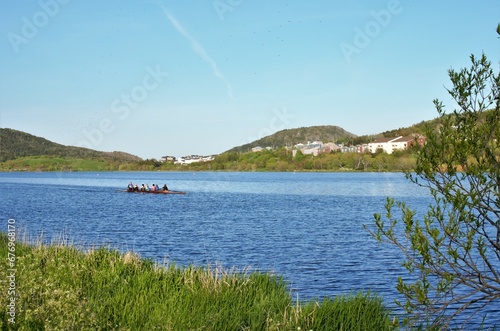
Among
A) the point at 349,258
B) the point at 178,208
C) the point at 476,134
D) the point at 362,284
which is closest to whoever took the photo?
the point at 476,134

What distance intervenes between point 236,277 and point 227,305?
2.55 meters

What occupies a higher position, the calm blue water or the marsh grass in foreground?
the marsh grass in foreground

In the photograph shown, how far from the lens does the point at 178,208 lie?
2559 inches

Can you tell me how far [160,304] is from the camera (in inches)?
473

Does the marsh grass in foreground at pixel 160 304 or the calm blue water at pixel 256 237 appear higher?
the marsh grass in foreground at pixel 160 304

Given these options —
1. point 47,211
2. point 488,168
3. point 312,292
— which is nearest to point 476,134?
point 488,168

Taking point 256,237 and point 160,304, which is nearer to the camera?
point 160,304

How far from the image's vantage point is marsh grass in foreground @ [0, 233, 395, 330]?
395 inches

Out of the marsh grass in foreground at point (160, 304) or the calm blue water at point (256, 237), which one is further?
the calm blue water at point (256, 237)

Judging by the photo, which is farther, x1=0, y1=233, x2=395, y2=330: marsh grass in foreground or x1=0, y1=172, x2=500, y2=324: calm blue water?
x1=0, y1=172, x2=500, y2=324: calm blue water

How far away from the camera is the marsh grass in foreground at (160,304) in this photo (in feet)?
32.9

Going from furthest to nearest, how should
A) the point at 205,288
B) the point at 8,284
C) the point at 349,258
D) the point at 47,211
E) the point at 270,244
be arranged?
the point at 47,211 → the point at 270,244 → the point at 349,258 → the point at 205,288 → the point at 8,284

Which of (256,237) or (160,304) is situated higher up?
(160,304)

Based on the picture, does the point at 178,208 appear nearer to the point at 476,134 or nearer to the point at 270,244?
the point at 270,244
